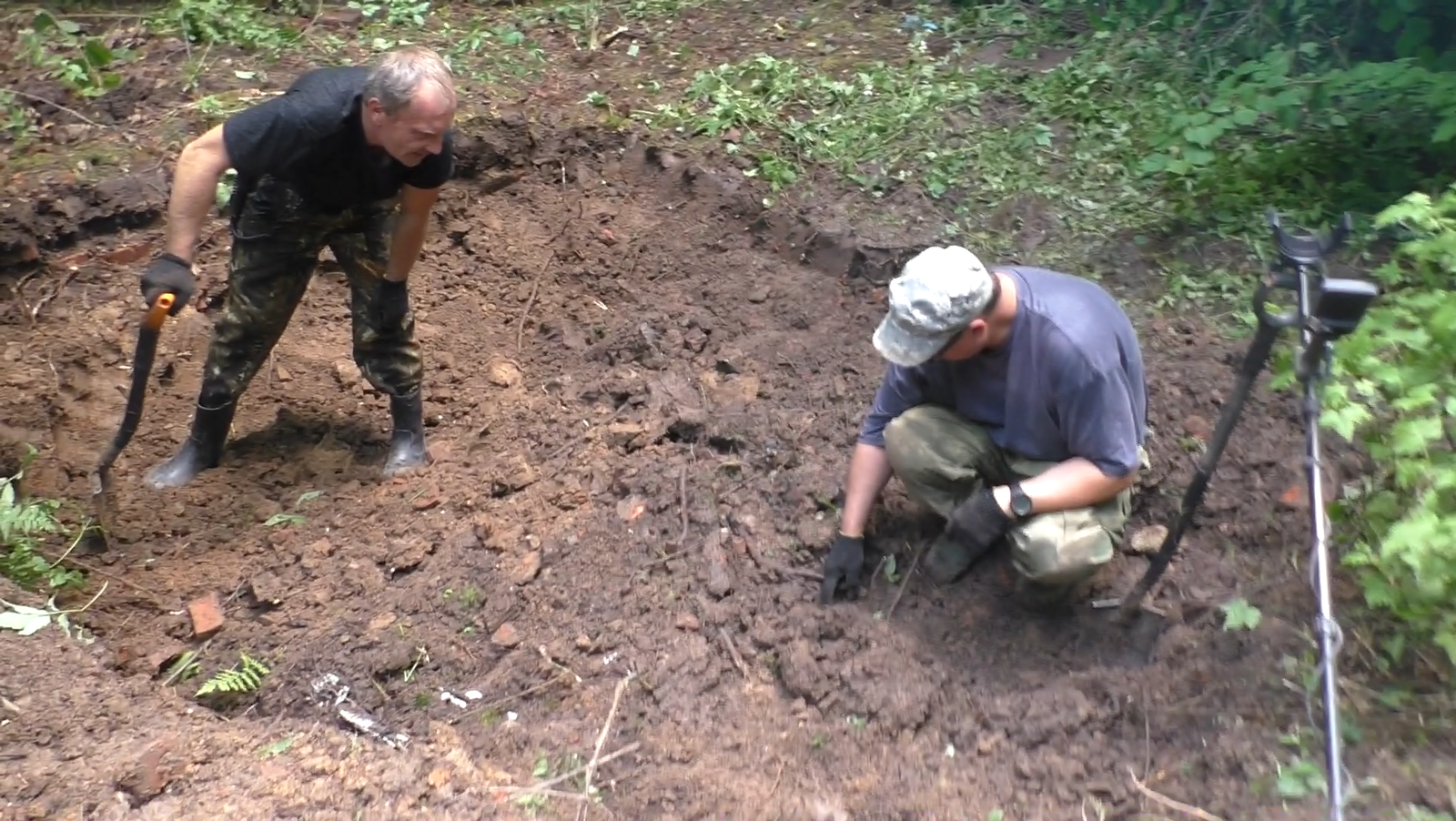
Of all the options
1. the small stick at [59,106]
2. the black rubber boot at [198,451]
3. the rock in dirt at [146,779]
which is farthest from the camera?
the small stick at [59,106]

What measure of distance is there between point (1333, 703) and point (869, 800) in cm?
111

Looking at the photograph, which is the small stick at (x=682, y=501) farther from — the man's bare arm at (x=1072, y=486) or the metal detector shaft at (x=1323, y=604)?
the metal detector shaft at (x=1323, y=604)

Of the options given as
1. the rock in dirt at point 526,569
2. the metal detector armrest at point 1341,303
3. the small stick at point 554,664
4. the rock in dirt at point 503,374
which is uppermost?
the metal detector armrest at point 1341,303

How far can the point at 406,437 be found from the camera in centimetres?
428

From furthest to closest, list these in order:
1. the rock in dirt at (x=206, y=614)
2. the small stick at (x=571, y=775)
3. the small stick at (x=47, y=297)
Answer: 1. the small stick at (x=47, y=297)
2. the rock in dirt at (x=206, y=614)
3. the small stick at (x=571, y=775)

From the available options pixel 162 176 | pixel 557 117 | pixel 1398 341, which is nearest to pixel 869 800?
pixel 1398 341

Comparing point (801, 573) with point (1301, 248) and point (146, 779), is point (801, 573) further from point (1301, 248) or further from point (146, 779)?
point (146, 779)

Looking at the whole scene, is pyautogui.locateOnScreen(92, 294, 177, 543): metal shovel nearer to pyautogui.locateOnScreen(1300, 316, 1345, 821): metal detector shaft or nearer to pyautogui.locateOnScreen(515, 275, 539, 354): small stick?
pyautogui.locateOnScreen(515, 275, 539, 354): small stick

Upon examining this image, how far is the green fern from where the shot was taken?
3.19 meters

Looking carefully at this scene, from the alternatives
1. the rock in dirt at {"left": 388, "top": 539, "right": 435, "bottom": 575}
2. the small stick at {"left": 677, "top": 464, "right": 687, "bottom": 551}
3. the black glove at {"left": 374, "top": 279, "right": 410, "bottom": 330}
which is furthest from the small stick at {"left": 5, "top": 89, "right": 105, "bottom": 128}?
the small stick at {"left": 677, "top": 464, "right": 687, "bottom": 551}

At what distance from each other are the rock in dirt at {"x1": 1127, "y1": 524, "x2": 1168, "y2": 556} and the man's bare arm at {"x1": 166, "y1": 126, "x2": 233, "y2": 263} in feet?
10.3

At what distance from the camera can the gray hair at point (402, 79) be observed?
3199 millimetres

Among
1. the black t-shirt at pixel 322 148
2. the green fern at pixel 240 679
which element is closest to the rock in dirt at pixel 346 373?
the black t-shirt at pixel 322 148

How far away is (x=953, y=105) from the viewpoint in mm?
5535
